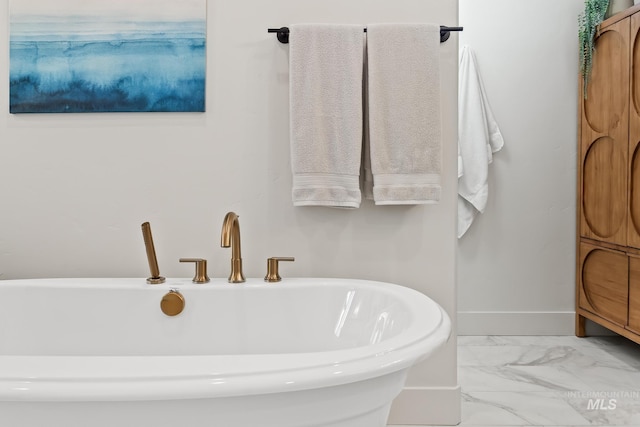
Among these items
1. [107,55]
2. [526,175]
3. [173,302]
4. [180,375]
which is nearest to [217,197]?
[173,302]

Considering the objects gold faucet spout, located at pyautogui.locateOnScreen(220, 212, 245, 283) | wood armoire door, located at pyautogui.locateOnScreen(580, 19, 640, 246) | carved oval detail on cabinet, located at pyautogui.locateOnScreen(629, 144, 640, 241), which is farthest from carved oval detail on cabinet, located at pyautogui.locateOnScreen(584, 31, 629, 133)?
gold faucet spout, located at pyautogui.locateOnScreen(220, 212, 245, 283)

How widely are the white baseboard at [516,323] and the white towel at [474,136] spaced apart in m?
0.56

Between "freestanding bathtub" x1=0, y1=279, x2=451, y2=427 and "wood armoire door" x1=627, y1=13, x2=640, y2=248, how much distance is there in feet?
4.95

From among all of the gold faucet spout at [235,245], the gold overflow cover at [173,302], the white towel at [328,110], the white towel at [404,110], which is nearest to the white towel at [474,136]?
the white towel at [404,110]

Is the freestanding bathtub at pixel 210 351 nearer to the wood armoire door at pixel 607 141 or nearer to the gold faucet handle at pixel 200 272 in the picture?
the gold faucet handle at pixel 200 272

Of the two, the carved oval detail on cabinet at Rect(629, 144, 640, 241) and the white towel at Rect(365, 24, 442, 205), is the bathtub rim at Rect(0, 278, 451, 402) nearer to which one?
the white towel at Rect(365, 24, 442, 205)

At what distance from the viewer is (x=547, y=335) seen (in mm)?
2832

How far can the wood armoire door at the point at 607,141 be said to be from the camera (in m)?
2.39

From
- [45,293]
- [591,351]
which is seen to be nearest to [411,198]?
[45,293]

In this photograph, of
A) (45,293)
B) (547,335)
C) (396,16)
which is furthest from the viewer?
(547,335)

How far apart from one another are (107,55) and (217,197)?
645 millimetres

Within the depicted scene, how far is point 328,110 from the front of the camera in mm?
1642

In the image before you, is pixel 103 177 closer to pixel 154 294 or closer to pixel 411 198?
pixel 154 294

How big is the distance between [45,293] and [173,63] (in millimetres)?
888
